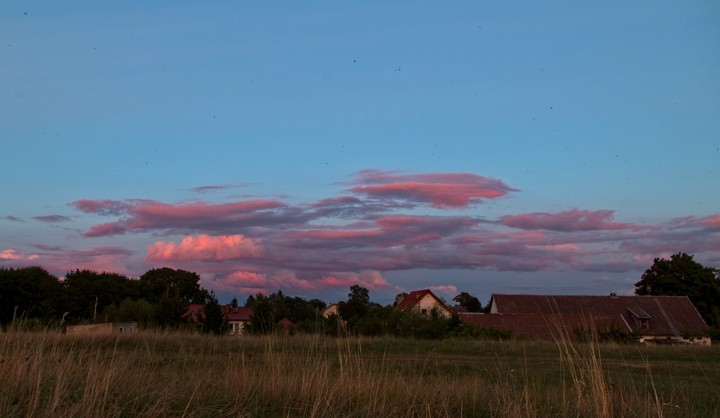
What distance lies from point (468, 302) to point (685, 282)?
2947cm

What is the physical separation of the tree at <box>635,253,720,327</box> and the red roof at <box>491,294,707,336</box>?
11.3m

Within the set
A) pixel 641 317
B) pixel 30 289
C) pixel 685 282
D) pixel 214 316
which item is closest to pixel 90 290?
pixel 30 289

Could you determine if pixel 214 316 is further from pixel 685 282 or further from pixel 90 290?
pixel 685 282

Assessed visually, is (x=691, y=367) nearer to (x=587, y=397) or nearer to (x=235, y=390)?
(x=587, y=397)

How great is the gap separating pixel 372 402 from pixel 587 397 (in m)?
2.18

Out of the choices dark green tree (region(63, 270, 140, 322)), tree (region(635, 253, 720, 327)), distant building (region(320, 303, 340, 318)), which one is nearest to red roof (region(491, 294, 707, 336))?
tree (region(635, 253, 720, 327))

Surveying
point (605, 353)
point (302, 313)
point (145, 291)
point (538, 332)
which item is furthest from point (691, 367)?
point (145, 291)

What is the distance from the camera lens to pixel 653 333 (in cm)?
5719

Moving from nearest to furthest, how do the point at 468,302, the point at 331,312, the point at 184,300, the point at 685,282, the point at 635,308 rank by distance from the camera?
the point at 331,312
the point at 184,300
the point at 635,308
the point at 685,282
the point at 468,302

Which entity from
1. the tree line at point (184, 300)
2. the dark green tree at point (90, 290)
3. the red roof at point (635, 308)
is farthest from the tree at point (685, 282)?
the dark green tree at point (90, 290)

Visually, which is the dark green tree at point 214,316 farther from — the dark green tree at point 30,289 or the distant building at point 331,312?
the dark green tree at point 30,289

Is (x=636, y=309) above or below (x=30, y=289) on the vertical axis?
below

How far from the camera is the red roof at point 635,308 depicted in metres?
57.9

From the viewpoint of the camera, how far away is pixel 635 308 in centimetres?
6034
